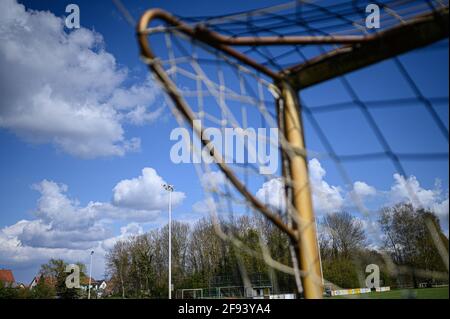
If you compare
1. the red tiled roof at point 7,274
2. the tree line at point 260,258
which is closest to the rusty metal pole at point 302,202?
the tree line at point 260,258

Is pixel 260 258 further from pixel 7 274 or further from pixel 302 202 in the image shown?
pixel 7 274

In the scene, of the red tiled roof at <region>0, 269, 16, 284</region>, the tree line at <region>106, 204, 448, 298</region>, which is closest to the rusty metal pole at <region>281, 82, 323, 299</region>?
the tree line at <region>106, 204, 448, 298</region>

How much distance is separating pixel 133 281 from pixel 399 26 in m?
45.5

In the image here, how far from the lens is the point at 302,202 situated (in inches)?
133

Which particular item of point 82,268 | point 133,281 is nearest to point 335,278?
point 133,281

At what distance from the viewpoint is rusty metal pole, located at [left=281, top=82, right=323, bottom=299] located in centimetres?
317

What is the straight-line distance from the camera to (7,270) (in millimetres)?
67812

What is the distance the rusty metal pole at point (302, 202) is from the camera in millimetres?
3174

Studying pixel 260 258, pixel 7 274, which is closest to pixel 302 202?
pixel 260 258

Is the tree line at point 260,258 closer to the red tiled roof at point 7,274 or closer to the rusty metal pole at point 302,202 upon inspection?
the rusty metal pole at point 302,202

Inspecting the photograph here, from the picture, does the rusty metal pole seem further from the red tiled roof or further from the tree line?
the red tiled roof
